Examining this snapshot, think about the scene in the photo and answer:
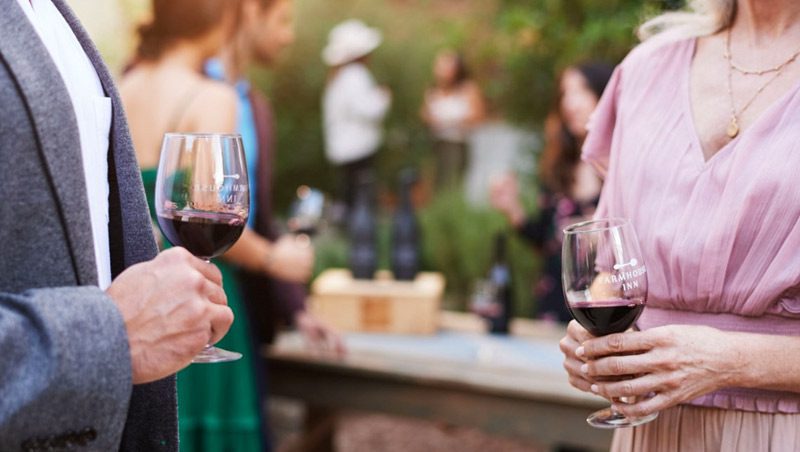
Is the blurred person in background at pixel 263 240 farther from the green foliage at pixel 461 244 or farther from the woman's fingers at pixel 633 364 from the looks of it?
the green foliage at pixel 461 244

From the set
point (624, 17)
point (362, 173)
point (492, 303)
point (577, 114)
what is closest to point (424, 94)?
point (362, 173)

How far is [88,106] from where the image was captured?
43.6 inches

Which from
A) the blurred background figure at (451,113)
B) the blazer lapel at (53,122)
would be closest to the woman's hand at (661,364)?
the blazer lapel at (53,122)

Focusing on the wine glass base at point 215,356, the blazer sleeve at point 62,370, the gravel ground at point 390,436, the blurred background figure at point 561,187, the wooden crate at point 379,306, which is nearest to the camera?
the blazer sleeve at point 62,370

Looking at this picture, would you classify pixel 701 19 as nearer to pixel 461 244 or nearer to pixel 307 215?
pixel 307 215

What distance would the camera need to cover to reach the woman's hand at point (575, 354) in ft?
4.35

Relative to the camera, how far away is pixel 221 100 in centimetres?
251

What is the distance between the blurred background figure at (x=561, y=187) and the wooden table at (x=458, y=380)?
0.71m

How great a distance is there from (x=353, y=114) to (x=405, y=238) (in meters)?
4.46

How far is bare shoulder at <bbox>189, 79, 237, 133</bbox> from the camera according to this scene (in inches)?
97.3

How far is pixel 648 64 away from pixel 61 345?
3.61ft

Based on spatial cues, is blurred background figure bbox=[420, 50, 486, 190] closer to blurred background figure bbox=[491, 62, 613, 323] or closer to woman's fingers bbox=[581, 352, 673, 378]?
blurred background figure bbox=[491, 62, 613, 323]

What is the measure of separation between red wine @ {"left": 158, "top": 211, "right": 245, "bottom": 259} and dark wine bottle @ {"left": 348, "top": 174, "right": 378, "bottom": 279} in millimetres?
2151

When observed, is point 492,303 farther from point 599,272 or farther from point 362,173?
point 362,173
